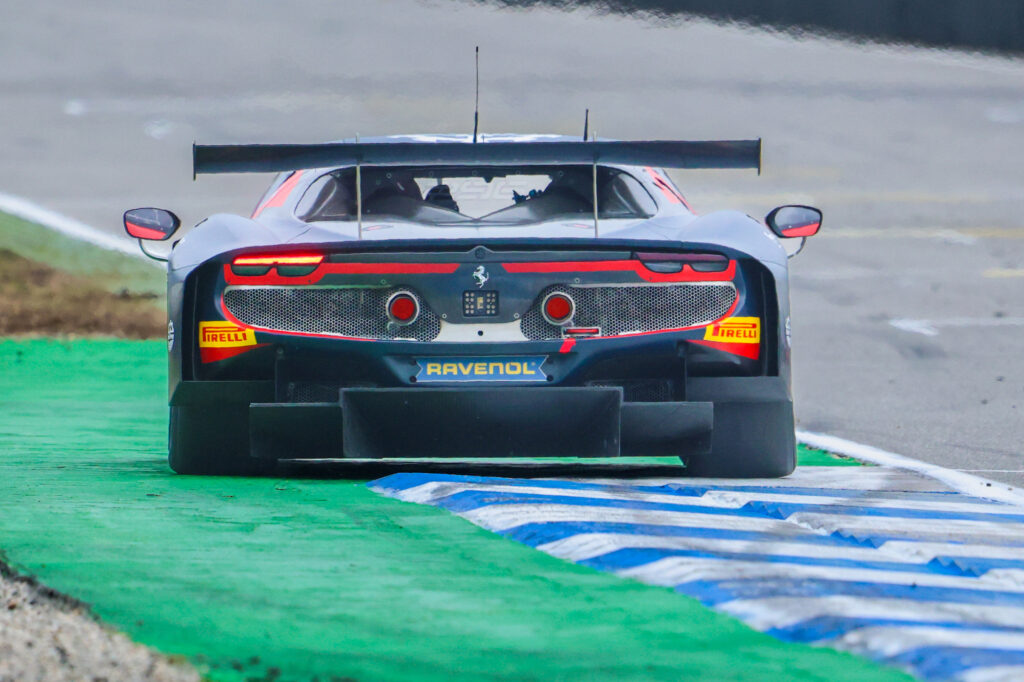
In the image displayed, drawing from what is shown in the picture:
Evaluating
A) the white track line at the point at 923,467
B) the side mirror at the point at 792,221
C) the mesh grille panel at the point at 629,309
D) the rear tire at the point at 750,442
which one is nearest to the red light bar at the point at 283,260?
the mesh grille panel at the point at 629,309

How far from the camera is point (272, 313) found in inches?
252

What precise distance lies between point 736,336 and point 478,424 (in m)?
0.94

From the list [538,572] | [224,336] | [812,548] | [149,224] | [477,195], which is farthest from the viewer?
[477,195]

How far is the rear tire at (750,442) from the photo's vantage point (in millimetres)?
6664

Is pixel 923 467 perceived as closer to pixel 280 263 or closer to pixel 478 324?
pixel 478 324

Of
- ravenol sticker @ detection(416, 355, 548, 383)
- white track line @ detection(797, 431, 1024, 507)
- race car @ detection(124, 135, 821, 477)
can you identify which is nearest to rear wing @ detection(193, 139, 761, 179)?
race car @ detection(124, 135, 821, 477)

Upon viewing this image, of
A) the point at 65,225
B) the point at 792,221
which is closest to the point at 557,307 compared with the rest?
the point at 792,221

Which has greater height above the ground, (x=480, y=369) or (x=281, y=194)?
(x=281, y=194)

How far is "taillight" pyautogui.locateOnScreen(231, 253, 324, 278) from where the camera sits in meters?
6.33

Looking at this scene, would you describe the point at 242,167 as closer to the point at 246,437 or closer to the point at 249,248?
the point at 249,248

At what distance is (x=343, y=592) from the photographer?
427 cm

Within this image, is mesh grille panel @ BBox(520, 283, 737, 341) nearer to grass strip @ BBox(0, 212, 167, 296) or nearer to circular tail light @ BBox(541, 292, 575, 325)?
circular tail light @ BBox(541, 292, 575, 325)

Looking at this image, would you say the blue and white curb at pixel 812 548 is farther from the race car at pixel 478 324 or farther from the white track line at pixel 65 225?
the white track line at pixel 65 225

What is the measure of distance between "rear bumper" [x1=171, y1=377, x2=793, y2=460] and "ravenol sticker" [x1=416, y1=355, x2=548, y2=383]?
71 mm
